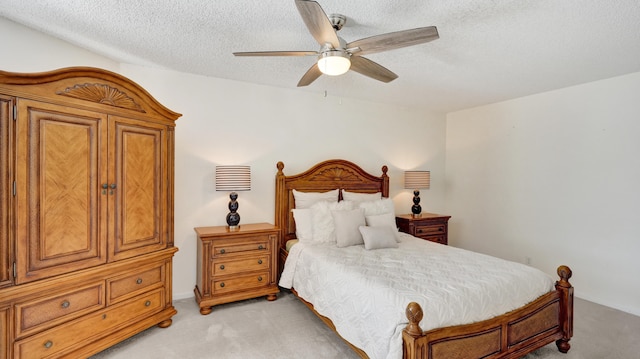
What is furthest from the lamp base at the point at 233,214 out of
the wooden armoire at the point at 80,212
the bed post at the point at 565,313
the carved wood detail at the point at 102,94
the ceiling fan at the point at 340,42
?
the bed post at the point at 565,313

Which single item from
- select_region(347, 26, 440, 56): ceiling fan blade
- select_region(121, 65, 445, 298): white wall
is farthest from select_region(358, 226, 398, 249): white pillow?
select_region(347, 26, 440, 56): ceiling fan blade

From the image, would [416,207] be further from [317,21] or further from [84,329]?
[84,329]

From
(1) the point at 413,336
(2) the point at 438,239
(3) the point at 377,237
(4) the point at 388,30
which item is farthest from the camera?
(2) the point at 438,239

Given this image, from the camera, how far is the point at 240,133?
12.0ft

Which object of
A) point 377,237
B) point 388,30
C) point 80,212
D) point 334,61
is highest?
point 388,30

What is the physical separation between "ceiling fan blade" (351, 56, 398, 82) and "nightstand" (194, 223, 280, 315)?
1924mm

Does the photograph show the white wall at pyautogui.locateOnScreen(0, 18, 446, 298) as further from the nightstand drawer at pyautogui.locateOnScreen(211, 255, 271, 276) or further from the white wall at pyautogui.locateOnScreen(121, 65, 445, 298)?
the nightstand drawer at pyautogui.locateOnScreen(211, 255, 271, 276)

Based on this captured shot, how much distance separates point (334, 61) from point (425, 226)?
310cm

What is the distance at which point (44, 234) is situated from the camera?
198 centimetres

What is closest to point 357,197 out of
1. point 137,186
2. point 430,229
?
point 430,229

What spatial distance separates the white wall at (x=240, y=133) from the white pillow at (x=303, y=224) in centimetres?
46

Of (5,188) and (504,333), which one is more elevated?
(5,188)

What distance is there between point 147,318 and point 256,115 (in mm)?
2423

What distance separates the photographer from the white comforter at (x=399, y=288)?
1.83 meters
